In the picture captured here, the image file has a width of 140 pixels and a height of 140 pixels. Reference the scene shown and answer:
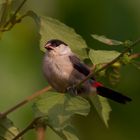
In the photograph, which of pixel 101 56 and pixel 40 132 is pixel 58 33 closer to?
pixel 101 56

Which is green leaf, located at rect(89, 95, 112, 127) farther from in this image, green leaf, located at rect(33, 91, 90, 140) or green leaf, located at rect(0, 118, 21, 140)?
green leaf, located at rect(0, 118, 21, 140)

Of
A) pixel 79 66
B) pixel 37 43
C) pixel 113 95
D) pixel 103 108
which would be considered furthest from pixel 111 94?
pixel 103 108

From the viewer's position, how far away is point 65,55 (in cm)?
409

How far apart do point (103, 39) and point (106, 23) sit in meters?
1.15

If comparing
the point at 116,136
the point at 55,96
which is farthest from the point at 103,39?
the point at 116,136

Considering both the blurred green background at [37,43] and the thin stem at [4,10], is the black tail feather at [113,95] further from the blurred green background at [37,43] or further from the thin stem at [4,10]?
the thin stem at [4,10]

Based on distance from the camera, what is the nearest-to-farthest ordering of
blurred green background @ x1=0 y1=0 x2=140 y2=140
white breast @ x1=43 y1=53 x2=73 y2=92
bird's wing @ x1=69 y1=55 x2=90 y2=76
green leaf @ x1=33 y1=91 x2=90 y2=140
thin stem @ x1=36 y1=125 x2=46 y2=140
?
thin stem @ x1=36 y1=125 x2=46 y2=140 → green leaf @ x1=33 y1=91 x2=90 y2=140 → blurred green background @ x1=0 y1=0 x2=140 y2=140 → white breast @ x1=43 y1=53 x2=73 y2=92 → bird's wing @ x1=69 y1=55 x2=90 y2=76

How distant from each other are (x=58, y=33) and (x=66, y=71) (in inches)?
63.5

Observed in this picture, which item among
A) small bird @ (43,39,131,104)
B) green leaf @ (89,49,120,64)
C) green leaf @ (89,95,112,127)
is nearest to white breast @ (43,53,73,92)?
small bird @ (43,39,131,104)

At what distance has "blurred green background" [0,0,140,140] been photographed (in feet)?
9.61

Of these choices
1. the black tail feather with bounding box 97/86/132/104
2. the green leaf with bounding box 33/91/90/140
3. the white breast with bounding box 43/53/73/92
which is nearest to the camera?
the green leaf with bounding box 33/91/90/140

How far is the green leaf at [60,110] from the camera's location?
2025mm

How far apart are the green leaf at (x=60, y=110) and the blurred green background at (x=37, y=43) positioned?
0.66m

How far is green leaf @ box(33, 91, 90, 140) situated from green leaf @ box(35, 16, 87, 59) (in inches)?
8.3
